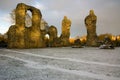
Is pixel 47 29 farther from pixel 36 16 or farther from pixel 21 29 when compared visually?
pixel 21 29

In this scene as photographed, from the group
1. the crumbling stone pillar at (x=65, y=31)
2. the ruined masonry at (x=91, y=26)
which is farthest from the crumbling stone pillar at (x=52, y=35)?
the ruined masonry at (x=91, y=26)

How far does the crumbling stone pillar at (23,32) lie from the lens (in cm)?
4356

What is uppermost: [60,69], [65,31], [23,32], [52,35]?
[65,31]

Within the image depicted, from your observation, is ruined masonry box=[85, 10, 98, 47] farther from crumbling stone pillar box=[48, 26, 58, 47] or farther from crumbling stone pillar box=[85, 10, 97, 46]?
crumbling stone pillar box=[48, 26, 58, 47]

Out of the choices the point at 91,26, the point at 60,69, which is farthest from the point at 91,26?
the point at 60,69

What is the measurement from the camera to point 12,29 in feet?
142

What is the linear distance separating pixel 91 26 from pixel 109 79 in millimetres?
57759

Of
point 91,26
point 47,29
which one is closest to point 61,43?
point 47,29

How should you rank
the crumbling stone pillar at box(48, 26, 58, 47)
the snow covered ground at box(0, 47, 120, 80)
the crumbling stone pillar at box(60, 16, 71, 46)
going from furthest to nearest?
1. the crumbling stone pillar at box(60, 16, 71, 46)
2. the crumbling stone pillar at box(48, 26, 58, 47)
3. the snow covered ground at box(0, 47, 120, 80)

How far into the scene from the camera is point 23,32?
1794 inches

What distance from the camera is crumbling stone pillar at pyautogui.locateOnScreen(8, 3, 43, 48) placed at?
43.6 metres

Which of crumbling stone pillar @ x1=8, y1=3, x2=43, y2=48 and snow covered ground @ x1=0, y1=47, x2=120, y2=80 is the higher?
crumbling stone pillar @ x1=8, y1=3, x2=43, y2=48

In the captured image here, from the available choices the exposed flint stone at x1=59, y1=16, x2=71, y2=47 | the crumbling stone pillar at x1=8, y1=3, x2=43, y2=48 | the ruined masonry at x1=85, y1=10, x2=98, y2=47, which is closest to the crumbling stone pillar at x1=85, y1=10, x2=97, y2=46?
the ruined masonry at x1=85, y1=10, x2=98, y2=47

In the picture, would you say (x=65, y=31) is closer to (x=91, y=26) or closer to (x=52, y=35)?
(x=52, y=35)
